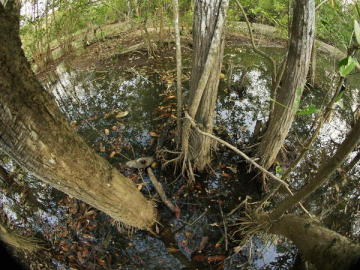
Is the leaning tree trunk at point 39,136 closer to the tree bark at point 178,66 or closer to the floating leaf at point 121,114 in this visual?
the tree bark at point 178,66

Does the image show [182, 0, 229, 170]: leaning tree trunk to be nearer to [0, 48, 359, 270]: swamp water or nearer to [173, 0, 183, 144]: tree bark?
[173, 0, 183, 144]: tree bark

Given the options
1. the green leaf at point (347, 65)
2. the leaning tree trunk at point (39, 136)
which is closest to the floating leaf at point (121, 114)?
the leaning tree trunk at point (39, 136)

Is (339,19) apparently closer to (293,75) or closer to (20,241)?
(293,75)

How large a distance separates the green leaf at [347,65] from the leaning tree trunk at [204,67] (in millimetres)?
1514

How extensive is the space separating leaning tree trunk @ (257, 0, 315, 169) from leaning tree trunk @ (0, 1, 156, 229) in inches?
59.6

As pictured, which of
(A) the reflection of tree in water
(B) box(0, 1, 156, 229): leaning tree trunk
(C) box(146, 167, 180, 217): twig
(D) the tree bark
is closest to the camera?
(B) box(0, 1, 156, 229): leaning tree trunk

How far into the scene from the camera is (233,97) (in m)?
5.04

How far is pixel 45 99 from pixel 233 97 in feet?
13.6

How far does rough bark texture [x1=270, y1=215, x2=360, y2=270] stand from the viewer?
48.5 inches

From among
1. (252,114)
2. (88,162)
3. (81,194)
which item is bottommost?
(252,114)

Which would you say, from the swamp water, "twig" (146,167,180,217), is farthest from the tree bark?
the swamp water

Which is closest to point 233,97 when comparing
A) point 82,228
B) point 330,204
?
point 330,204

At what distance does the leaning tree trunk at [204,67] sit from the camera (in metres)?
2.27

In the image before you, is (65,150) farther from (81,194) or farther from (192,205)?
(192,205)
